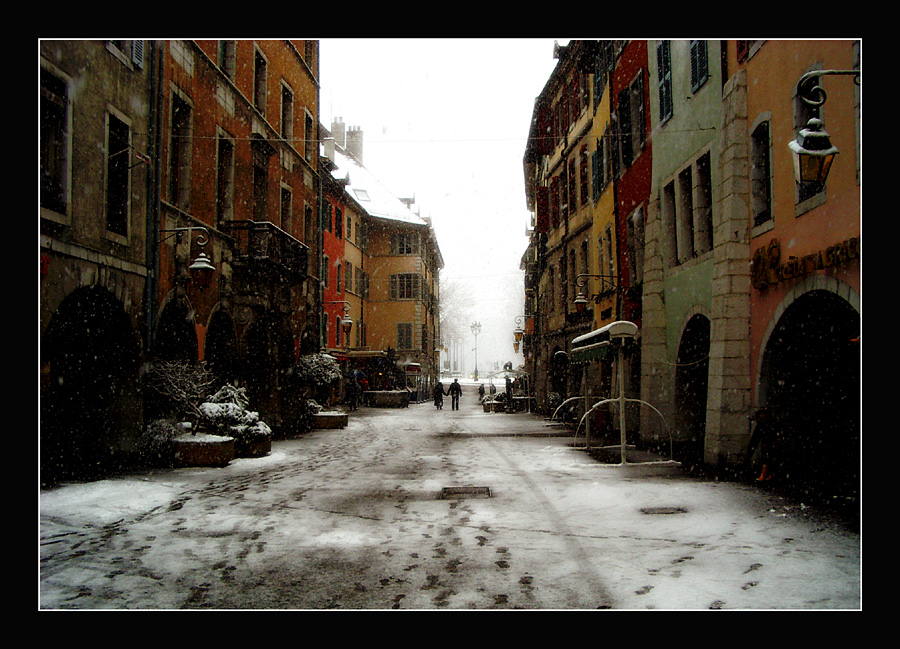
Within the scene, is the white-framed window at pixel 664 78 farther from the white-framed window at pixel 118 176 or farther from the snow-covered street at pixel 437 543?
the white-framed window at pixel 118 176

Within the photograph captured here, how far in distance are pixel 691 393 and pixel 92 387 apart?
11.9 meters

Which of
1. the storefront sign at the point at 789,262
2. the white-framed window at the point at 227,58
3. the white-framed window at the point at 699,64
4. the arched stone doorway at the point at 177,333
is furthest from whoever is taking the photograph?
the white-framed window at the point at 227,58

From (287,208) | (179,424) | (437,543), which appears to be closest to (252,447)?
(179,424)

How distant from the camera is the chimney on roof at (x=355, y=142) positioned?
5375 centimetres

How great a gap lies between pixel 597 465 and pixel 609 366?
882 centimetres

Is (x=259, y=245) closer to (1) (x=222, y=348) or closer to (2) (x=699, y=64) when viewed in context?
(1) (x=222, y=348)

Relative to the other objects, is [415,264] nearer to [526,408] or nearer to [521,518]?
[526,408]

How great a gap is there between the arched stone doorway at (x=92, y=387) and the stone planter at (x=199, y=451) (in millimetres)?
767

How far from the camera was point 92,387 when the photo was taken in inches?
488

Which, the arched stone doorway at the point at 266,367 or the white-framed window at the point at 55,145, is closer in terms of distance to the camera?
the white-framed window at the point at 55,145

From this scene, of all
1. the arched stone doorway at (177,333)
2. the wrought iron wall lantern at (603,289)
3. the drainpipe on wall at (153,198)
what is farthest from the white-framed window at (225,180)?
the wrought iron wall lantern at (603,289)

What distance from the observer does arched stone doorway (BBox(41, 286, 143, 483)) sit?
11398 millimetres

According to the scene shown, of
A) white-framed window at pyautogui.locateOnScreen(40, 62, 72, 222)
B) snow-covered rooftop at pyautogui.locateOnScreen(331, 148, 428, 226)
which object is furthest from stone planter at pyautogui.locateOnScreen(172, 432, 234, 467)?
snow-covered rooftop at pyautogui.locateOnScreen(331, 148, 428, 226)
